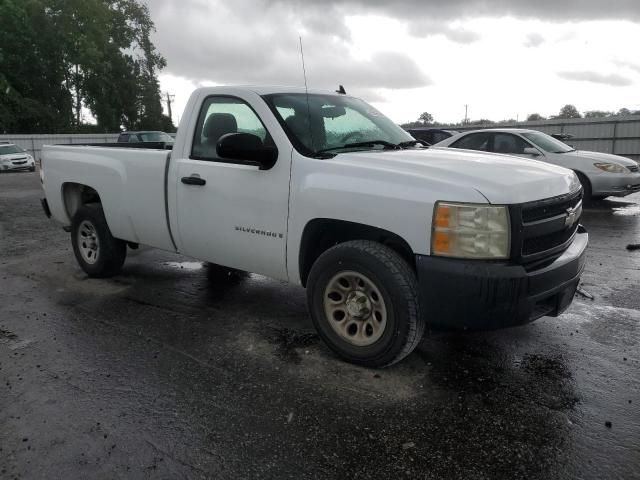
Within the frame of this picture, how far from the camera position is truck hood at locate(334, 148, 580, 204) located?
300cm

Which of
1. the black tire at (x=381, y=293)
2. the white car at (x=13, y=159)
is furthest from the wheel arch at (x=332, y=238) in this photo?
the white car at (x=13, y=159)

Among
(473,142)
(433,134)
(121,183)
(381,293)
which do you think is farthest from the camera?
(433,134)

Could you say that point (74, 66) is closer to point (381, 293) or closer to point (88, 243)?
point (88, 243)

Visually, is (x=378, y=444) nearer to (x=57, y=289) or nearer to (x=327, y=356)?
(x=327, y=356)

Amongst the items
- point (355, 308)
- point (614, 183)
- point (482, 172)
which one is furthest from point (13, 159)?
point (482, 172)

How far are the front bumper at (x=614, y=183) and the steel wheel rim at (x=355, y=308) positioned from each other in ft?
26.4

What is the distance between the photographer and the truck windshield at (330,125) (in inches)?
149

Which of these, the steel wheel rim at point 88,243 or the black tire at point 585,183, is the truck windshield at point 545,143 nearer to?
the black tire at point 585,183

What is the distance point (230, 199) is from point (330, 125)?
962mm

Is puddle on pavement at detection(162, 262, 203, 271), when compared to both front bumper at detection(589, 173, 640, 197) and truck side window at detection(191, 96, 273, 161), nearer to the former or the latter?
truck side window at detection(191, 96, 273, 161)

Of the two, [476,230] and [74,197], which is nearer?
[476,230]

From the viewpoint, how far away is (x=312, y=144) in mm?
3736

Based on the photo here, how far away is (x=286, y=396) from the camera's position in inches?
123

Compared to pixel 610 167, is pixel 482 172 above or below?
above
